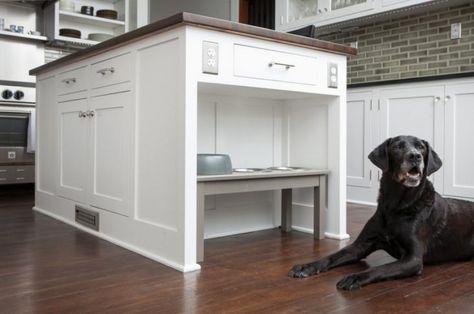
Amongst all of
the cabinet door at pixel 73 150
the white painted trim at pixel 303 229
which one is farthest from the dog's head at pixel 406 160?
the cabinet door at pixel 73 150

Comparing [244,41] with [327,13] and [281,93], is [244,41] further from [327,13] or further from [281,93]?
[327,13]

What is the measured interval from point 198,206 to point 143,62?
0.74m

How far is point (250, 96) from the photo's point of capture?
280 centimetres

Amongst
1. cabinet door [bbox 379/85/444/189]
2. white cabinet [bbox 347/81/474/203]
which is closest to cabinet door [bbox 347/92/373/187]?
white cabinet [bbox 347/81/474/203]

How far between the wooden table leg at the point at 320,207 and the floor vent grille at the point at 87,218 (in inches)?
47.9

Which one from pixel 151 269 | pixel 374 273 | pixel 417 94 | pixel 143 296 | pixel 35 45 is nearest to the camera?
pixel 143 296

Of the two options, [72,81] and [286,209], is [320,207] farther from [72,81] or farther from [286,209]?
[72,81]

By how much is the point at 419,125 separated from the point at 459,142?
35 cm

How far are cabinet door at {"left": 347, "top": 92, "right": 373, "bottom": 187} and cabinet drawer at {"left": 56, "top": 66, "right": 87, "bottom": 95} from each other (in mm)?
2475

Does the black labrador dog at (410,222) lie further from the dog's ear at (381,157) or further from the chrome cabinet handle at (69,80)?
the chrome cabinet handle at (69,80)

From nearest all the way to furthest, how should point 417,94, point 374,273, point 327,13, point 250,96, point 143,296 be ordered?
point 143,296
point 374,273
point 250,96
point 417,94
point 327,13

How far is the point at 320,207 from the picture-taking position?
2.68 metres

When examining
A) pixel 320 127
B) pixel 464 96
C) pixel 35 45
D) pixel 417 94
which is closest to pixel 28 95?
pixel 35 45

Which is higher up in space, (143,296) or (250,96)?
(250,96)
